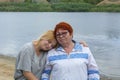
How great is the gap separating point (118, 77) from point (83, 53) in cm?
812

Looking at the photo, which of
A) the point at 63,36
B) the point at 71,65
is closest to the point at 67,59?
the point at 71,65

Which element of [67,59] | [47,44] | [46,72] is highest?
[47,44]

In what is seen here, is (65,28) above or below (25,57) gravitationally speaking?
above

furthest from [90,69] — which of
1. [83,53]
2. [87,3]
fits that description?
[87,3]

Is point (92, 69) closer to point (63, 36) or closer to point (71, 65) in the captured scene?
point (71, 65)

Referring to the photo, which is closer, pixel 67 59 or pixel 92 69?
pixel 67 59

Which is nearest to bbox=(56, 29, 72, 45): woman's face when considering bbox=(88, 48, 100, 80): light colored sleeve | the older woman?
the older woman

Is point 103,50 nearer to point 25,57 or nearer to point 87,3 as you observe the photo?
point 25,57

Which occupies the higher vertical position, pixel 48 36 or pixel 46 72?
pixel 48 36

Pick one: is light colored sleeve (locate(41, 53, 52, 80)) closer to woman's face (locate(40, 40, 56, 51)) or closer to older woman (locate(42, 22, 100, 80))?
older woman (locate(42, 22, 100, 80))

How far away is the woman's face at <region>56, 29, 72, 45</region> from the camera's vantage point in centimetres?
344

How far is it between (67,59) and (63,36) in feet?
0.62

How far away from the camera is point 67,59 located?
11.3ft

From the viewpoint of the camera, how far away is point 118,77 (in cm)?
1144
